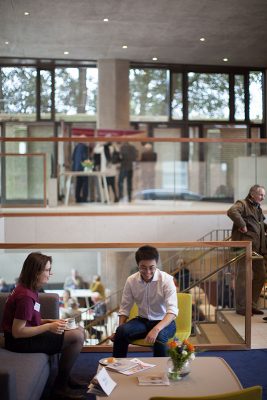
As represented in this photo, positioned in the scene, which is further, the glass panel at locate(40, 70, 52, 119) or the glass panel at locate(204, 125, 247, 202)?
the glass panel at locate(40, 70, 52, 119)

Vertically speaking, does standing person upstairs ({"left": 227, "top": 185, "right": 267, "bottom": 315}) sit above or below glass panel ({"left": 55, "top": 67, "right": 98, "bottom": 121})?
below

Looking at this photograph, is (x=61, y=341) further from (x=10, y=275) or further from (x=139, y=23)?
(x=139, y=23)

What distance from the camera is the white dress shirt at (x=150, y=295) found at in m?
4.58

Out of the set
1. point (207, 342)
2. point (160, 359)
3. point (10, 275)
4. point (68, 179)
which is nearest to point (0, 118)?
point (68, 179)

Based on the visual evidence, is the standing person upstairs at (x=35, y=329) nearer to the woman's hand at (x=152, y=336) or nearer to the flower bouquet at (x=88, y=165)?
the woman's hand at (x=152, y=336)

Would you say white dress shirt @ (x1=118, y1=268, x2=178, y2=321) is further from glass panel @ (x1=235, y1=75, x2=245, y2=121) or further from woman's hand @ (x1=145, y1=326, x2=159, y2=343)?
glass panel @ (x1=235, y1=75, x2=245, y2=121)

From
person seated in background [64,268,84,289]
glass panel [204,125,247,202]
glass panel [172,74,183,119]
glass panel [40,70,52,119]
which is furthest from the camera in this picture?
glass panel [172,74,183,119]

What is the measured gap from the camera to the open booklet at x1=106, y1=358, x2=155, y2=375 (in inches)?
145

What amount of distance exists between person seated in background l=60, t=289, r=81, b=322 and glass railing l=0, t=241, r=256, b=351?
0.29 ft

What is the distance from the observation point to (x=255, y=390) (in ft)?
9.02

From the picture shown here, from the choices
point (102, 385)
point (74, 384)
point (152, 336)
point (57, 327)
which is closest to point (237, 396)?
point (102, 385)

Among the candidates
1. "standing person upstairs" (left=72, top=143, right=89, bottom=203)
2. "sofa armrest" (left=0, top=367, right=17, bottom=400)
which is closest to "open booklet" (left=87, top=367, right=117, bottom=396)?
"sofa armrest" (left=0, top=367, right=17, bottom=400)

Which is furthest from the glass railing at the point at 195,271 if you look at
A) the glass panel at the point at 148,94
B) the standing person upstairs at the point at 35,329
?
the glass panel at the point at 148,94

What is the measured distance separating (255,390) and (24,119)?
12.9 metres
